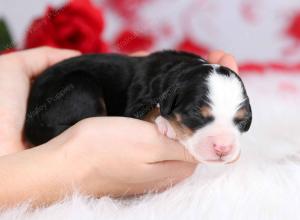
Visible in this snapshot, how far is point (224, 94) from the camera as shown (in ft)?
5.30

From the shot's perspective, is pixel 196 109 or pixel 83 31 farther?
pixel 83 31

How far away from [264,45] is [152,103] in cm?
181

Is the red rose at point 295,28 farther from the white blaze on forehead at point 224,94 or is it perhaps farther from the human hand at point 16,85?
the white blaze on forehead at point 224,94

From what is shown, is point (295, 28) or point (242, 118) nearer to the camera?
point (242, 118)

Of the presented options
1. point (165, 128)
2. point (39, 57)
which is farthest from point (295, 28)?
point (165, 128)

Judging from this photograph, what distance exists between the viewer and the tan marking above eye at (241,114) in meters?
1.62

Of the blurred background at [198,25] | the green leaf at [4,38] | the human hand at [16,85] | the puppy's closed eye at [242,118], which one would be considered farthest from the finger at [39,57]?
the puppy's closed eye at [242,118]

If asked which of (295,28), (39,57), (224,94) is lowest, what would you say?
(295,28)

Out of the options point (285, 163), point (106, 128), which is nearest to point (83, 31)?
point (106, 128)

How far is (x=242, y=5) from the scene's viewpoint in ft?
11.5

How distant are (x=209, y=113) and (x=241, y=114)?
10cm

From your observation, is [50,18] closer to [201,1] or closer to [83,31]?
[83,31]

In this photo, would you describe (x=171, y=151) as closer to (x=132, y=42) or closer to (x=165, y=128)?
(x=165, y=128)

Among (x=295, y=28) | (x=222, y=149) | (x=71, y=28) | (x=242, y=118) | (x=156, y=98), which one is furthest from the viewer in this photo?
(x=295, y=28)
